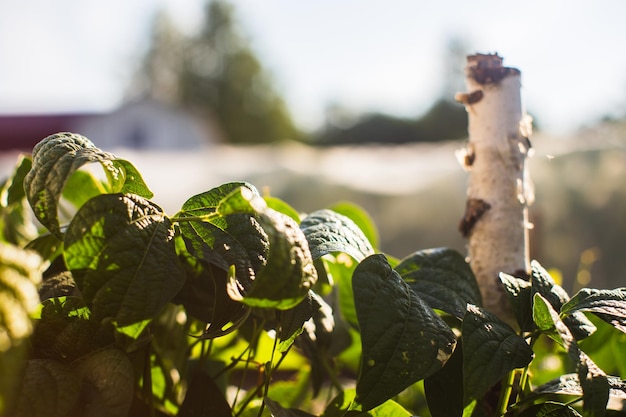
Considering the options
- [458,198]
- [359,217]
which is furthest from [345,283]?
[458,198]

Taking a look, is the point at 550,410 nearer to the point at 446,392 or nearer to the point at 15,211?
the point at 446,392

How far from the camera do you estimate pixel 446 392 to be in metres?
0.27

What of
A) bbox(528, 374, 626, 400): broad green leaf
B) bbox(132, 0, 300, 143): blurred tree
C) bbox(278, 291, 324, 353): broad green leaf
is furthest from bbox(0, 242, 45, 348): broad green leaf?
bbox(132, 0, 300, 143): blurred tree

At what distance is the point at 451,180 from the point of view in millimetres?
1351

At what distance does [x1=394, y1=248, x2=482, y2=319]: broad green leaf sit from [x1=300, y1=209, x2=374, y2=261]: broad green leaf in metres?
0.04

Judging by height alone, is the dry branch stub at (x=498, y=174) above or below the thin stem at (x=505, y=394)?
above

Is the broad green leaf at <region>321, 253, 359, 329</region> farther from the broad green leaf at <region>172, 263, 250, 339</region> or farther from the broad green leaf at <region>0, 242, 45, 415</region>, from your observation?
the broad green leaf at <region>0, 242, 45, 415</region>

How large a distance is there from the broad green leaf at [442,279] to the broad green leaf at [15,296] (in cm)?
19

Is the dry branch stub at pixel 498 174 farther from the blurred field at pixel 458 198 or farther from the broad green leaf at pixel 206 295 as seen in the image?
the blurred field at pixel 458 198

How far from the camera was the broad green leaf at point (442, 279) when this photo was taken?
30 cm

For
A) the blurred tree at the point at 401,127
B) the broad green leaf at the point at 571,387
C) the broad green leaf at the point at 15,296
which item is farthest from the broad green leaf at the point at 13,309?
the blurred tree at the point at 401,127

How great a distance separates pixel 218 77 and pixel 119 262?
49.5 ft

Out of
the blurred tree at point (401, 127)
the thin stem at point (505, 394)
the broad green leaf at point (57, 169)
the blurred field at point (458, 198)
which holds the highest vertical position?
the broad green leaf at point (57, 169)

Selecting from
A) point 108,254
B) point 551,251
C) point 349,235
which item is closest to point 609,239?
point 551,251
